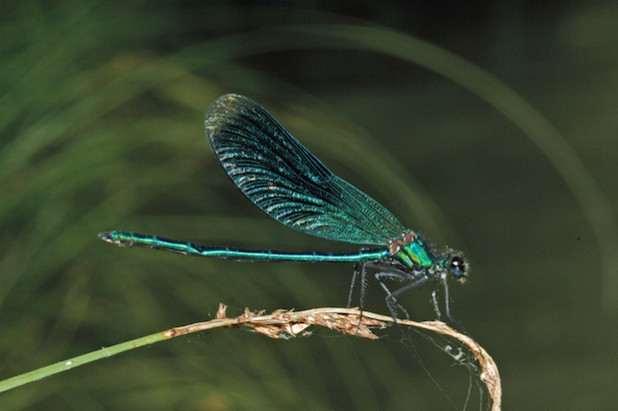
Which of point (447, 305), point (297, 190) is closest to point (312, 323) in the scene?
point (447, 305)

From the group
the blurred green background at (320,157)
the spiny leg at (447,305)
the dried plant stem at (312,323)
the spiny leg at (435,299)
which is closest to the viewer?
the dried plant stem at (312,323)

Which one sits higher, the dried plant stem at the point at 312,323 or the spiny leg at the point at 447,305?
the spiny leg at the point at 447,305

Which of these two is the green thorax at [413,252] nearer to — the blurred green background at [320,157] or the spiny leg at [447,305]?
the spiny leg at [447,305]

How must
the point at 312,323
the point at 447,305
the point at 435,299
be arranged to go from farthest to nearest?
1. the point at 435,299
2. the point at 447,305
3. the point at 312,323

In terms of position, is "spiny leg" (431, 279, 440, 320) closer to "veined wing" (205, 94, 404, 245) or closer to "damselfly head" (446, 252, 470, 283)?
"damselfly head" (446, 252, 470, 283)

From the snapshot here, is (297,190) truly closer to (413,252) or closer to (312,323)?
(413,252)

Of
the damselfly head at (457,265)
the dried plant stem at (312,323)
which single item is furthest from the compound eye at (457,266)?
the dried plant stem at (312,323)
